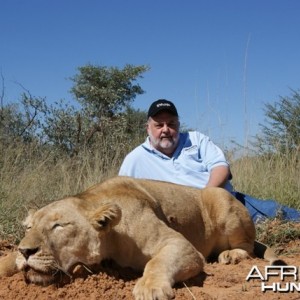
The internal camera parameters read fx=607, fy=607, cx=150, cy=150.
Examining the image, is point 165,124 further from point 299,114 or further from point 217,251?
point 299,114

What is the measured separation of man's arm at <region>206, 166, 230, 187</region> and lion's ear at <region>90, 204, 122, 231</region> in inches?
96.4

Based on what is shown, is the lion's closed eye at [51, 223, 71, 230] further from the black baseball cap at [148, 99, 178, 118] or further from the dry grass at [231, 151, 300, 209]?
the dry grass at [231, 151, 300, 209]

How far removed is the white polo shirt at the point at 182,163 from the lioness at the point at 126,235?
1300 millimetres

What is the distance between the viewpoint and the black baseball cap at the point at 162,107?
21.9ft

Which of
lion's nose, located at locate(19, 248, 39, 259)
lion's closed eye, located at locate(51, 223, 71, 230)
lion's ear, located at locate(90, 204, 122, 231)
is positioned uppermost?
lion's ear, located at locate(90, 204, 122, 231)

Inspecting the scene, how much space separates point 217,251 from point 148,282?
Result: 1.88 m

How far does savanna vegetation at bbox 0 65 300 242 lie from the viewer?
7590 mm

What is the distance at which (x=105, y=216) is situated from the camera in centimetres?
378

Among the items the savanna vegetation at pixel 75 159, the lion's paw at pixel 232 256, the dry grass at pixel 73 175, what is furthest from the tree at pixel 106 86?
the lion's paw at pixel 232 256

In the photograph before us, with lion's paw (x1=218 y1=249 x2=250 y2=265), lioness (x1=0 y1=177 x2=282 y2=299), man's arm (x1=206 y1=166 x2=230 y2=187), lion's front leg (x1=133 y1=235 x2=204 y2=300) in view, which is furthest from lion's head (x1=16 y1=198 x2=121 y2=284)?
man's arm (x1=206 y1=166 x2=230 y2=187)

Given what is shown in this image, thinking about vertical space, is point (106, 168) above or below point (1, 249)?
above

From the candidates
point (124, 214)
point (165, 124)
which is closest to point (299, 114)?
point (165, 124)

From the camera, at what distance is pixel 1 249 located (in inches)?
215

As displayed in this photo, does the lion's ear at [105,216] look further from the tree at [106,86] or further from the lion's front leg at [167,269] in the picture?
the tree at [106,86]
